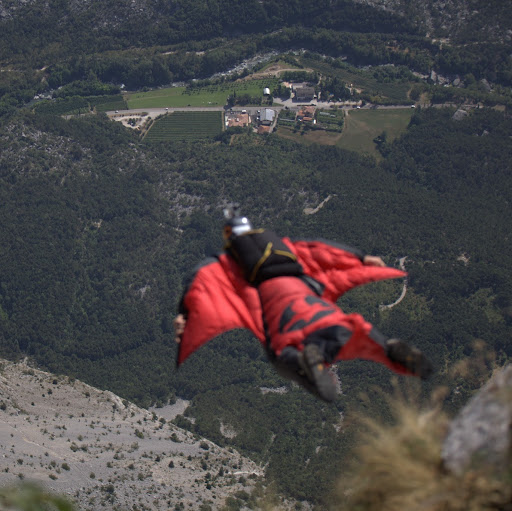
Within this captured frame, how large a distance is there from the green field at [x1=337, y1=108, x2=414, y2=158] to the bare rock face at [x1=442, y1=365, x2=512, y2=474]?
14913 cm

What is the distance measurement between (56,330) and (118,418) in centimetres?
5699

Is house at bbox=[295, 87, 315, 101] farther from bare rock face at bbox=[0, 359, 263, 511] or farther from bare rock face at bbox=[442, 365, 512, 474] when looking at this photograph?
bare rock face at bbox=[442, 365, 512, 474]

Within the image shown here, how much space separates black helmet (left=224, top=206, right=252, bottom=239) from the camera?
23.7m

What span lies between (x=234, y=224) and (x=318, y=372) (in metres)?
5.56

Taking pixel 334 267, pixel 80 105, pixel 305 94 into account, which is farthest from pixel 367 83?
pixel 334 267

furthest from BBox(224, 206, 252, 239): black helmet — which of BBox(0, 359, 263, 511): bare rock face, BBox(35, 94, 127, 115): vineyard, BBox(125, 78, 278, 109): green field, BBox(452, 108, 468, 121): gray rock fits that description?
BBox(452, 108, 468, 121): gray rock

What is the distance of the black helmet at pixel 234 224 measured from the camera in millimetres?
23734

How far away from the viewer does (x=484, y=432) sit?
1619cm

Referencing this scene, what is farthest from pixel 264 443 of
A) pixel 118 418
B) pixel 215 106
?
pixel 215 106

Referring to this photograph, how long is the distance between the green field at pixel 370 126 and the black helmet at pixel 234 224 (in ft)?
464

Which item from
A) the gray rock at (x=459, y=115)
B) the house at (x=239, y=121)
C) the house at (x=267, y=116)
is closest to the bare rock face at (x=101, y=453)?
the house at (x=239, y=121)

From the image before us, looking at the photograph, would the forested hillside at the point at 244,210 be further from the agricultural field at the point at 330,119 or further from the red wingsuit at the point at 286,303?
the red wingsuit at the point at 286,303

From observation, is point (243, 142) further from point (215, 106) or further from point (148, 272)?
point (148, 272)

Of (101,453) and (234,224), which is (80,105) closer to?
Answer: (101,453)
